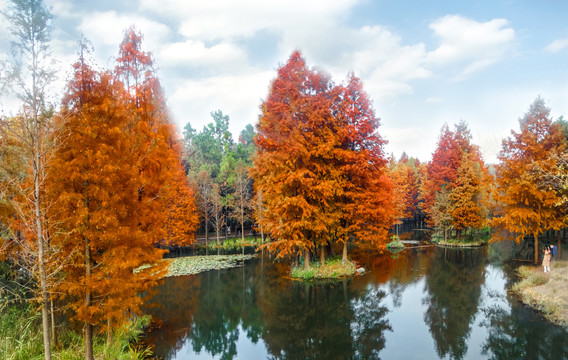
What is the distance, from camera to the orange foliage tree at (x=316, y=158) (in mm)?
21734

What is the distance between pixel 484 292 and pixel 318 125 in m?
15.1

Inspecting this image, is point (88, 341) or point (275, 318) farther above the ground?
point (88, 341)

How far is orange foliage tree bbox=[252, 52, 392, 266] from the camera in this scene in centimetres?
2173

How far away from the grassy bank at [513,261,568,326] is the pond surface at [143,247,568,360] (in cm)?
63

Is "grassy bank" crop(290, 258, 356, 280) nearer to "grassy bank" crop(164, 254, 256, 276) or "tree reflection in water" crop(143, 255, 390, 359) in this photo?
"tree reflection in water" crop(143, 255, 390, 359)

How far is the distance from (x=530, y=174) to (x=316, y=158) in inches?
579

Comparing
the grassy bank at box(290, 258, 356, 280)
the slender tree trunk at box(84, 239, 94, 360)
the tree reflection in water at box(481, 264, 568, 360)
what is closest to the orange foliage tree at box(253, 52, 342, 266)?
the grassy bank at box(290, 258, 356, 280)

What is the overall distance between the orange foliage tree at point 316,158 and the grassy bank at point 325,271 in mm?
955

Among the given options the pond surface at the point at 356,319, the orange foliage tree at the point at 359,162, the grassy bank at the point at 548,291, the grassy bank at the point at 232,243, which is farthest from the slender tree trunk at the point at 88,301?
the grassy bank at the point at 232,243

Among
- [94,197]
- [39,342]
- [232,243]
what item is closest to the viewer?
[94,197]

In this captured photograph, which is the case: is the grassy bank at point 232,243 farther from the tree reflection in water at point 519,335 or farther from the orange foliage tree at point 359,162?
the tree reflection in water at point 519,335

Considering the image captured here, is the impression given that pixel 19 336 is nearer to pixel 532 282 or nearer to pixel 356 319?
pixel 356 319

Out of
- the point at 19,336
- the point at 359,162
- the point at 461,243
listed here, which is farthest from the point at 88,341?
the point at 461,243

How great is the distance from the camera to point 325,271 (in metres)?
23.8
